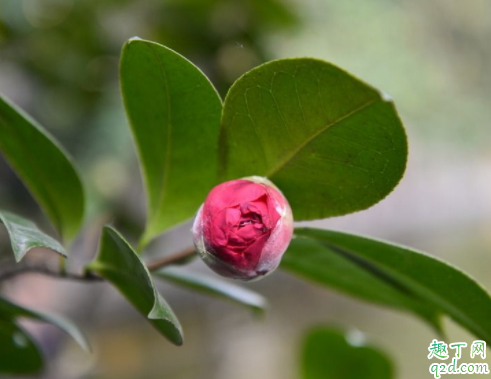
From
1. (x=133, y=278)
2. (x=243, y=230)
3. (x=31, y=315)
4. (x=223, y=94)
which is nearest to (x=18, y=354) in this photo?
(x=31, y=315)

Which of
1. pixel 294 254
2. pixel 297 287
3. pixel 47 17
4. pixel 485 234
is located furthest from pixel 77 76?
pixel 485 234

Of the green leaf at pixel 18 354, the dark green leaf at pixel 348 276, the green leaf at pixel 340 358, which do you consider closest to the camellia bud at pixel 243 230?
the dark green leaf at pixel 348 276

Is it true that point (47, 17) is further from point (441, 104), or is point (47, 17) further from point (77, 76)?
point (441, 104)

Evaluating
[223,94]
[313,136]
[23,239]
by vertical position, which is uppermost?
[223,94]

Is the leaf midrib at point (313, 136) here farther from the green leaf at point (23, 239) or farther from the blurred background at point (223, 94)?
the blurred background at point (223, 94)

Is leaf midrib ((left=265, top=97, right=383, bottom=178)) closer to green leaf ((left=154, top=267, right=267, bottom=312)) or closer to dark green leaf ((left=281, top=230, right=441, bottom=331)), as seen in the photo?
dark green leaf ((left=281, top=230, right=441, bottom=331))

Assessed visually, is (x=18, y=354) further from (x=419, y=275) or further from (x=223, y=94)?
(x=223, y=94)
